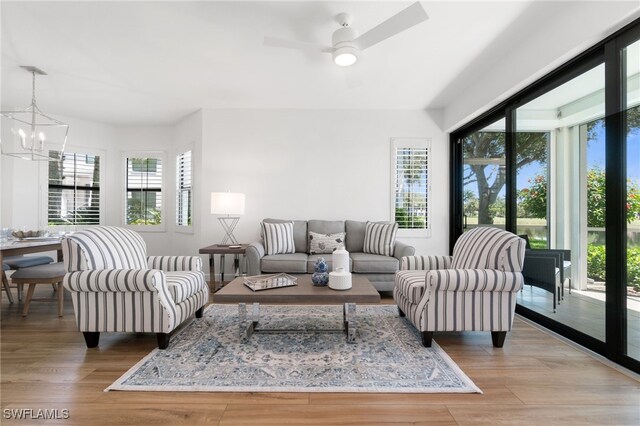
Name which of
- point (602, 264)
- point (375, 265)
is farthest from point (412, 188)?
point (602, 264)

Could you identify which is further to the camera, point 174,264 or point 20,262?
point 20,262

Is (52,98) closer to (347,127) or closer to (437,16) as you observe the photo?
(347,127)

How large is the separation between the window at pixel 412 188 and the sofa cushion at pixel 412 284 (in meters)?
1.98

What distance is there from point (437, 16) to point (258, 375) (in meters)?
3.02

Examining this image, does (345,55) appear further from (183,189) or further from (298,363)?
(183,189)

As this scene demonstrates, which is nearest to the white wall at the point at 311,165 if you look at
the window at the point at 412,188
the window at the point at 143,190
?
the window at the point at 412,188

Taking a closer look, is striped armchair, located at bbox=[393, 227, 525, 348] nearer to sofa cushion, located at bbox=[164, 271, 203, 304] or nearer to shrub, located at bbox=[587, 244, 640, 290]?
shrub, located at bbox=[587, 244, 640, 290]

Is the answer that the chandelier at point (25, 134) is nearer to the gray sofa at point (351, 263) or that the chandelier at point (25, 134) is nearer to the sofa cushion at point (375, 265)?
the gray sofa at point (351, 263)

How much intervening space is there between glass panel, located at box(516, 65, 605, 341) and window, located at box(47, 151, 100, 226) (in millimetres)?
6504

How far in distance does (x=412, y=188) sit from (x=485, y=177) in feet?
3.68

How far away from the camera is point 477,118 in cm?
399

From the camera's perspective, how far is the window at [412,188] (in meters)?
4.77

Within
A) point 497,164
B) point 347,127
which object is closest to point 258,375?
point 497,164

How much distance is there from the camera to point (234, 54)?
3064 millimetres
